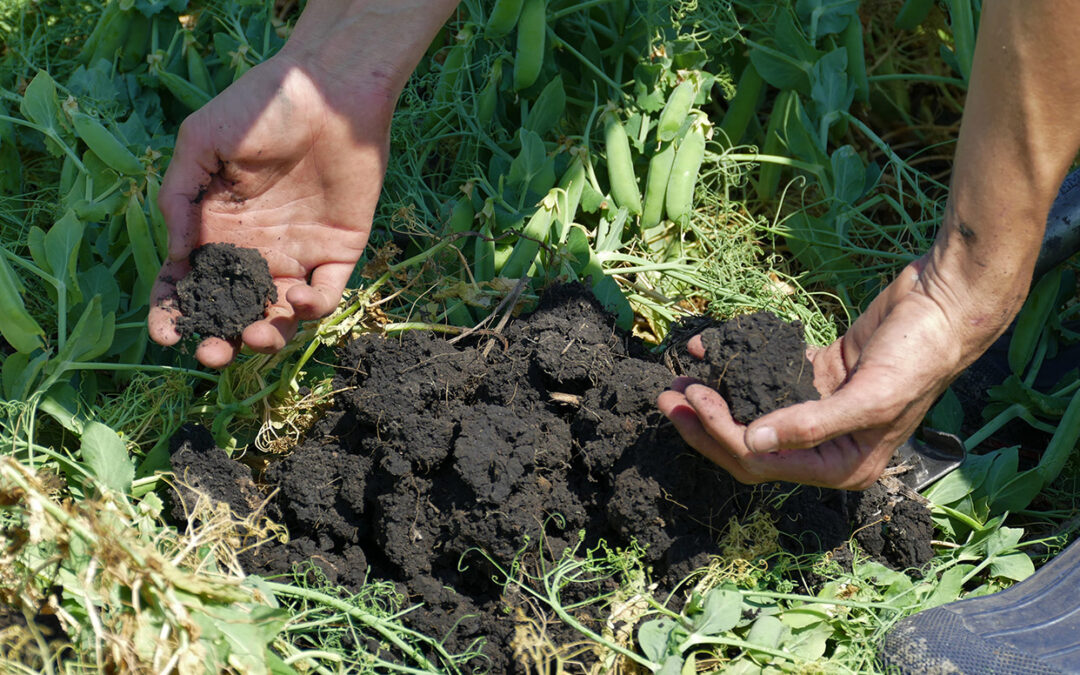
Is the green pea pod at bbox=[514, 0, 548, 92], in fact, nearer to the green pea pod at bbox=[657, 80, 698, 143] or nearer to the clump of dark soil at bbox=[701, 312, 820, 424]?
the green pea pod at bbox=[657, 80, 698, 143]

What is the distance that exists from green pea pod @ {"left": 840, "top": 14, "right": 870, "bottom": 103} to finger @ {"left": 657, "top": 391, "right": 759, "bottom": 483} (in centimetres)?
137

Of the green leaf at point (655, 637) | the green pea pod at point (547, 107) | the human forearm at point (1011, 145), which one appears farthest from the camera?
the green pea pod at point (547, 107)

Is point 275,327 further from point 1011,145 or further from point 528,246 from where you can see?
point 1011,145

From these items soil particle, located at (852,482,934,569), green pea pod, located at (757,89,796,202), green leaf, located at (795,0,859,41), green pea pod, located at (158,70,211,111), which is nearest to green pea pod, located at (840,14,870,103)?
green leaf, located at (795,0,859,41)

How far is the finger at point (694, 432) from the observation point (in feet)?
5.19

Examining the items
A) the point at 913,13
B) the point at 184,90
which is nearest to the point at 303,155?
the point at 184,90

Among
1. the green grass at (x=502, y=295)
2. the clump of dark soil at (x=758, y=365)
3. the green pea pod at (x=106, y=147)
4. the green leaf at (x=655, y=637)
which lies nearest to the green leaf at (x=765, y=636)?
the green grass at (x=502, y=295)

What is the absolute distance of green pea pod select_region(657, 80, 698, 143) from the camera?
235 centimetres

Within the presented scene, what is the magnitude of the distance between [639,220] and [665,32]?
52 cm

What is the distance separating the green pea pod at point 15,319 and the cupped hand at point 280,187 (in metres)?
0.26

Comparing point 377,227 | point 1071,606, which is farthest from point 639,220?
point 1071,606

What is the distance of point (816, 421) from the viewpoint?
1.44 metres

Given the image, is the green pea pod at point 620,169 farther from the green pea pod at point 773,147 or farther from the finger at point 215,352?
the finger at point 215,352

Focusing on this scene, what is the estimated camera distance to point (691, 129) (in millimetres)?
2373
